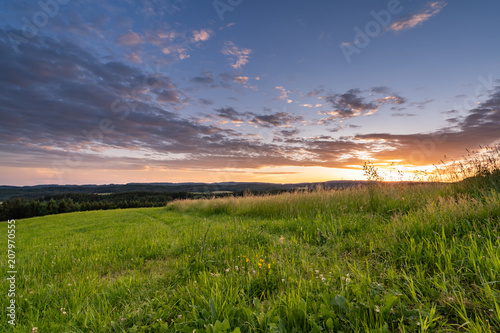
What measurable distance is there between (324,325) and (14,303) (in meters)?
4.50

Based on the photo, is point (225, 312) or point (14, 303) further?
point (14, 303)

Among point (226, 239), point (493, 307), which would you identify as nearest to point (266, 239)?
point (226, 239)

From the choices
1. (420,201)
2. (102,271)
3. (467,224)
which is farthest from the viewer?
(420,201)

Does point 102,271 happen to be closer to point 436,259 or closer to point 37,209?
point 436,259

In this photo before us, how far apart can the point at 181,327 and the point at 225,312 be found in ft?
1.65

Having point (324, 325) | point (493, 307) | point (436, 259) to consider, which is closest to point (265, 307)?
point (324, 325)

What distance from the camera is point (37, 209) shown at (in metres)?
52.3

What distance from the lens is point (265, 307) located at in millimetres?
2756

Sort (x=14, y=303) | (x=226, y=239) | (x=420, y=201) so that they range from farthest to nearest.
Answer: (x=420, y=201), (x=226, y=239), (x=14, y=303)

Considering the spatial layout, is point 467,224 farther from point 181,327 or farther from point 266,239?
point 181,327

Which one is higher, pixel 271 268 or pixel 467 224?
pixel 467 224

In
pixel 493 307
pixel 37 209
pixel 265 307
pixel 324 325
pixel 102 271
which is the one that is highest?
pixel 493 307

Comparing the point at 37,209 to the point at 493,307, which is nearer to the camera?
the point at 493,307

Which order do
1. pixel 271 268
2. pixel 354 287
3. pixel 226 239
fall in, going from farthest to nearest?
pixel 226 239
pixel 271 268
pixel 354 287
